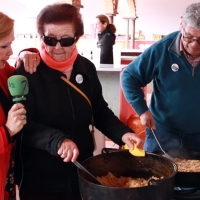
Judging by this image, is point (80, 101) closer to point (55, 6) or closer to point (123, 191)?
point (55, 6)

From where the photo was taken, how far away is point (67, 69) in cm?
134

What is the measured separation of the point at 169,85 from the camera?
166 centimetres

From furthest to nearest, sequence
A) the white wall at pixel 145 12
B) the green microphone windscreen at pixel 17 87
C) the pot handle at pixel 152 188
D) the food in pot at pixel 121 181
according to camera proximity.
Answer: the white wall at pixel 145 12
the food in pot at pixel 121 181
the green microphone windscreen at pixel 17 87
the pot handle at pixel 152 188

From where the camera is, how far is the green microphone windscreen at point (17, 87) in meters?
1.07

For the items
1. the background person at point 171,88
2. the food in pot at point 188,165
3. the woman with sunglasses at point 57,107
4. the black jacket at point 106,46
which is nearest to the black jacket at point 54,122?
the woman with sunglasses at point 57,107

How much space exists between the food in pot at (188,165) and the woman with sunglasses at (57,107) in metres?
0.22

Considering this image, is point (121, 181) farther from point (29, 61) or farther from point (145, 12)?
point (145, 12)

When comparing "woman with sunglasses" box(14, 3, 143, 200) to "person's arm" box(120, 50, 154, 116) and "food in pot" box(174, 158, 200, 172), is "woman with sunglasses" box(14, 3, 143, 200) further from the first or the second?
"person's arm" box(120, 50, 154, 116)

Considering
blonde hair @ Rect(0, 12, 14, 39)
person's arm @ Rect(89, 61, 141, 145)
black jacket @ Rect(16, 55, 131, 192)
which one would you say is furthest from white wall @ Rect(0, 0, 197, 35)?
blonde hair @ Rect(0, 12, 14, 39)

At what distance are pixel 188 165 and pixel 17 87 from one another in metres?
0.75

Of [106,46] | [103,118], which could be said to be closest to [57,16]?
[103,118]

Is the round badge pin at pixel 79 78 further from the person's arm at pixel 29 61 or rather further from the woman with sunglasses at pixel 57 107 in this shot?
the person's arm at pixel 29 61

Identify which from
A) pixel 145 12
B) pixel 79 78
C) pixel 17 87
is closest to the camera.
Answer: pixel 17 87

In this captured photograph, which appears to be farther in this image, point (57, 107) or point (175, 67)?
point (175, 67)
